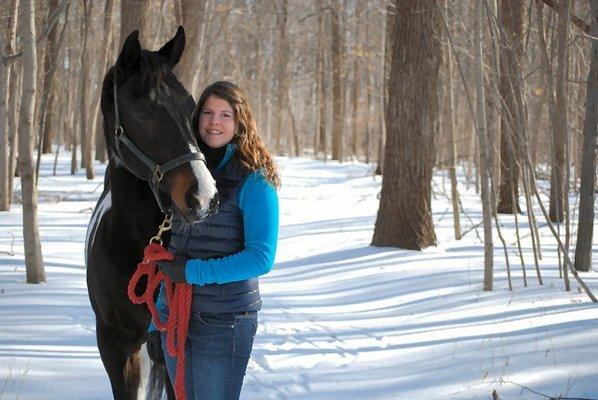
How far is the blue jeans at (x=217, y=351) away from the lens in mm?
2635

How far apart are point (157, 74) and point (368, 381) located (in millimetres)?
2861

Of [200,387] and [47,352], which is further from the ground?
[200,387]

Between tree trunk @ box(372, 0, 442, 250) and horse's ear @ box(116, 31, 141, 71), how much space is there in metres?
6.95

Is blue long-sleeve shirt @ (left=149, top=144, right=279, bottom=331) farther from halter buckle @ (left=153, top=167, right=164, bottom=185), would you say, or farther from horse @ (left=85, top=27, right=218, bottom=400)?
halter buckle @ (left=153, top=167, right=164, bottom=185)

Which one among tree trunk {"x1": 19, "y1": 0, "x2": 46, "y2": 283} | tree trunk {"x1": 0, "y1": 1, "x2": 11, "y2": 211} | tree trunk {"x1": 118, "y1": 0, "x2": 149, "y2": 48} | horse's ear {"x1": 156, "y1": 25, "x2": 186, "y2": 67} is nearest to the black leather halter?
horse's ear {"x1": 156, "y1": 25, "x2": 186, "y2": 67}

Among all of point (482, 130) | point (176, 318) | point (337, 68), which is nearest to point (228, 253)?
point (176, 318)

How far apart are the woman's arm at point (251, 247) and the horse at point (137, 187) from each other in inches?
6.3

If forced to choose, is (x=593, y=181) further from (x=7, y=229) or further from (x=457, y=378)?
(x=7, y=229)

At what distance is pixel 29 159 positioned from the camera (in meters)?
7.40

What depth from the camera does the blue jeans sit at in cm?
263

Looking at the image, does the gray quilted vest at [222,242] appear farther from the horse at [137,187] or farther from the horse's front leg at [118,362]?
the horse's front leg at [118,362]

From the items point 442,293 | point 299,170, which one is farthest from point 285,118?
point 442,293

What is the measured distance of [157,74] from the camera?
9.26ft

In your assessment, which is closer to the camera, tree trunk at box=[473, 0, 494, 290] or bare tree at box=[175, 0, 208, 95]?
tree trunk at box=[473, 0, 494, 290]
